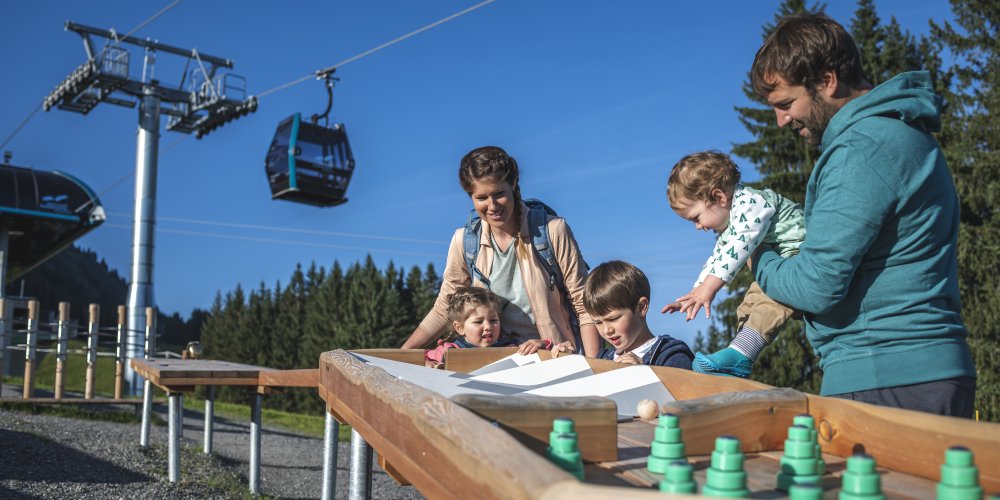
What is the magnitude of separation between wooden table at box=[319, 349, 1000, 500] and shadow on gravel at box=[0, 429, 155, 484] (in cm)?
687

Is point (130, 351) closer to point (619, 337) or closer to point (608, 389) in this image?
point (619, 337)

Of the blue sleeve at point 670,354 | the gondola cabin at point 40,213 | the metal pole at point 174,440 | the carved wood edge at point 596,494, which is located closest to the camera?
the carved wood edge at point 596,494

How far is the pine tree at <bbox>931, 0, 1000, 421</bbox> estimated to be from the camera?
67.8ft

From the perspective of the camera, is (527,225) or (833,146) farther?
(527,225)

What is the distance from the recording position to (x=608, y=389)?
201cm

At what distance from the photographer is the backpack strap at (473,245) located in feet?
13.3

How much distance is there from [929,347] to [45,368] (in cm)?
4790

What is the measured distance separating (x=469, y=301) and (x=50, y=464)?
6.11 metres

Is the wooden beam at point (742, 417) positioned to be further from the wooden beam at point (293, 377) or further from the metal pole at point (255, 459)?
the metal pole at point (255, 459)

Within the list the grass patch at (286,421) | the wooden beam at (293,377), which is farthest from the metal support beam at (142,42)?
the wooden beam at (293,377)

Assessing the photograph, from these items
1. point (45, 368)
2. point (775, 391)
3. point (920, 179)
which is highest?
point (920, 179)

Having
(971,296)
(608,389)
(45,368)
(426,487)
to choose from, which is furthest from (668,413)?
(45,368)

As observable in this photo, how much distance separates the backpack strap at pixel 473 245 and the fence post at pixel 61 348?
11.7 meters

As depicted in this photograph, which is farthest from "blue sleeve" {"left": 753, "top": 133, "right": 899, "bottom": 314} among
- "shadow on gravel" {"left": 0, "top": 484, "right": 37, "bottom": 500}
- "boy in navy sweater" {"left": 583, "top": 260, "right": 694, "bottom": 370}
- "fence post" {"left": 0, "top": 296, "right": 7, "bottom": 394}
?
"fence post" {"left": 0, "top": 296, "right": 7, "bottom": 394}
